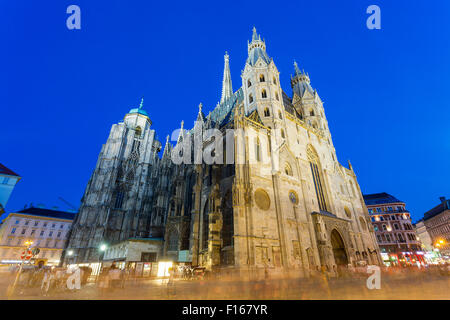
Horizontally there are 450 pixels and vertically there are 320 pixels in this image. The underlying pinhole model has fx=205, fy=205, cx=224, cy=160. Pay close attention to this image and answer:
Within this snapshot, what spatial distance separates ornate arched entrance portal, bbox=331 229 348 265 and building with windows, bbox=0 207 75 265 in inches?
2137

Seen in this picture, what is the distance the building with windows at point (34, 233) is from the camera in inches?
1886

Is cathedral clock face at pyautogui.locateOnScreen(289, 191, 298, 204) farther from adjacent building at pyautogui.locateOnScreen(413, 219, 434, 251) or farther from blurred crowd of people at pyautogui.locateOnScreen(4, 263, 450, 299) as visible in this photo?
adjacent building at pyautogui.locateOnScreen(413, 219, 434, 251)

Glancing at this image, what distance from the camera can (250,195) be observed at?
67.1 ft

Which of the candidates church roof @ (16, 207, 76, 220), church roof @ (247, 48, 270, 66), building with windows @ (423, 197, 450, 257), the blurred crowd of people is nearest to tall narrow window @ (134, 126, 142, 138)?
church roof @ (16, 207, 76, 220)

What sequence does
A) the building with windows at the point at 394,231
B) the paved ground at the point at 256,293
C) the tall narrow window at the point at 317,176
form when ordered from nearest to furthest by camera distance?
the paved ground at the point at 256,293 < the tall narrow window at the point at 317,176 < the building with windows at the point at 394,231

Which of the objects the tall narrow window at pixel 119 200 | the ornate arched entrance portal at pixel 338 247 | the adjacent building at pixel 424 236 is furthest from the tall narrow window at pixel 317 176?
the adjacent building at pixel 424 236

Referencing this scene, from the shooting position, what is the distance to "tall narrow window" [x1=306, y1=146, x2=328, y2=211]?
1177 inches

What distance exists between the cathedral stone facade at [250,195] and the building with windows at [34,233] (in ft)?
57.7

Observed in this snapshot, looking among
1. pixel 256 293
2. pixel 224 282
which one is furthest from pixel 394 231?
pixel 256 293

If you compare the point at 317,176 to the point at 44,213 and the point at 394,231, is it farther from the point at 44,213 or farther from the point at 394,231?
the point at 44,213

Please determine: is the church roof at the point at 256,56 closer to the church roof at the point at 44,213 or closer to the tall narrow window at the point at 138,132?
the tall narrow window at the point at 138,132

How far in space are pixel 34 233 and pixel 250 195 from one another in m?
62.3

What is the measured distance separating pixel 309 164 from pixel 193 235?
20013 mm
